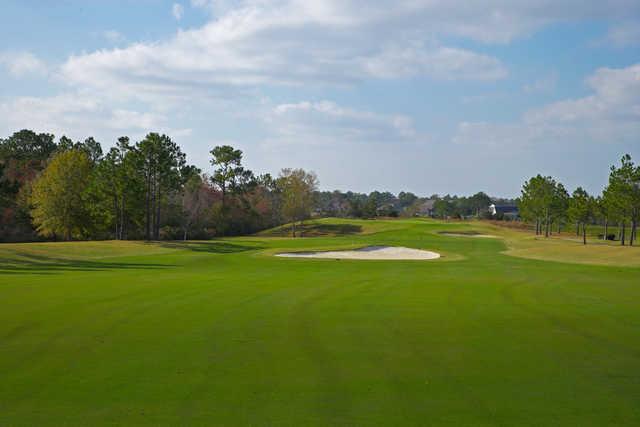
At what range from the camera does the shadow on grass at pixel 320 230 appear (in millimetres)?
96406

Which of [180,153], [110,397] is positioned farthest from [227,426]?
[180,153]

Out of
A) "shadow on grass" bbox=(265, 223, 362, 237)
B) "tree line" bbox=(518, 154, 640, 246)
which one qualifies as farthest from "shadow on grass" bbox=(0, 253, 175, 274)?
"shadow on grass" bbox=(265, 223, 362, 237)

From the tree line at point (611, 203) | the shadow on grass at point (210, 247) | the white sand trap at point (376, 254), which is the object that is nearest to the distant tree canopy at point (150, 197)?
the tree line at point (611, 203)

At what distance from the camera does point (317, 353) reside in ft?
39.6

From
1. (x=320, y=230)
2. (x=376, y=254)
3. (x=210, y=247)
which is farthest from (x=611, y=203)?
(x=320, y=230)

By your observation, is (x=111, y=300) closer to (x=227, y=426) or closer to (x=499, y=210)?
(x=227, y=426)

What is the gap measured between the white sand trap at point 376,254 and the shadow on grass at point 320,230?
122 feet

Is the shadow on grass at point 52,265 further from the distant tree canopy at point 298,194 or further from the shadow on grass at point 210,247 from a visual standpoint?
the distant tree canopy at point 298,194

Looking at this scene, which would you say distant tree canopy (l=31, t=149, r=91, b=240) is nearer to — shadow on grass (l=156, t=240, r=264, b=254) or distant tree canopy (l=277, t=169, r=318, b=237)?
shadow on grass (l=156, t=240, r=264, b=254)

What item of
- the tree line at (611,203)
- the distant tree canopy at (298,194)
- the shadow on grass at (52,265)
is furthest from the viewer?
the distant tree canopy at (298,194)

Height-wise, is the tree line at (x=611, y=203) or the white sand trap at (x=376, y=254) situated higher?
the tree line at (x=611, y=203)

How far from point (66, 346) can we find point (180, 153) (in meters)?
64.1

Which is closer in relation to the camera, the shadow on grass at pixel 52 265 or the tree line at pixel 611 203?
the shadow on grass at pixel 52 265

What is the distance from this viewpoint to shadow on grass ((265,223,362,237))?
96.4 metres
